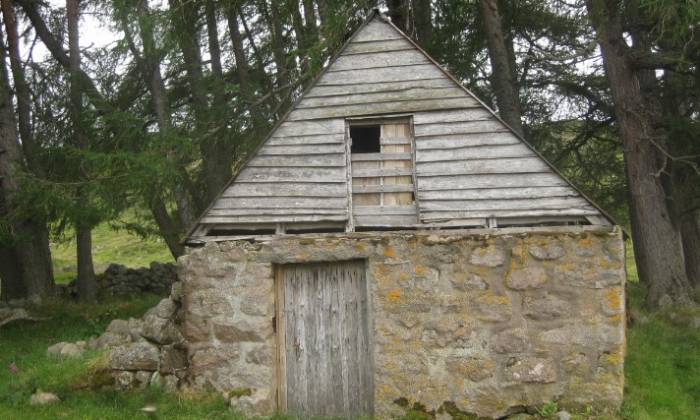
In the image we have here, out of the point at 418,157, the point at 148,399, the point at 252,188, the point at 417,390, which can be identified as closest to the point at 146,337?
the point at 148,399

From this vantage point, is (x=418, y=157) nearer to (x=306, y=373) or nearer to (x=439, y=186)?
(x=439, y=186)

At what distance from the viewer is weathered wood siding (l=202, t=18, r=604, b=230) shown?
6.52 meters


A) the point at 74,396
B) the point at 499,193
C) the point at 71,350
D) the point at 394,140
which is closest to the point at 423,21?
the point at 394,140

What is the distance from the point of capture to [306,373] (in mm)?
6867

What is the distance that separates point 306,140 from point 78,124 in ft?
21.7

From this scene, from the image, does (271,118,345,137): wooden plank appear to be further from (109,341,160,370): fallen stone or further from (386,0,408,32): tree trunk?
(386,0,408,32): tree trunk

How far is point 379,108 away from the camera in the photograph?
6945 mm

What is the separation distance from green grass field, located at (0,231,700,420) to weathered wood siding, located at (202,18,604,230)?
2.09 m

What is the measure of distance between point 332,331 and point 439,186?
2.01 metres

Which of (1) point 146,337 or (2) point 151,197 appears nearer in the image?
(1) point 146,337

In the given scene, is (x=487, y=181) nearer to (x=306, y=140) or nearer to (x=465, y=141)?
(x=465, y=141)

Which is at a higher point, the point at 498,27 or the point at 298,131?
the point at 498,27

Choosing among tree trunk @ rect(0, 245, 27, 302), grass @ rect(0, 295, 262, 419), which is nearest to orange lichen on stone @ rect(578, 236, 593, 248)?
grass @ rect(0, 295, 262, 419)

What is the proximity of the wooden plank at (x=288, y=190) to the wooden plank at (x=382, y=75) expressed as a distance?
1.23m
